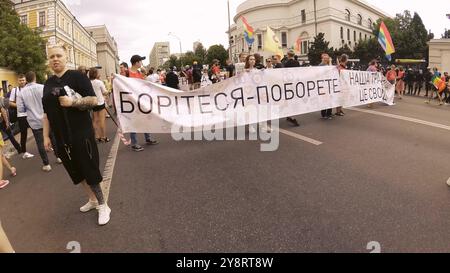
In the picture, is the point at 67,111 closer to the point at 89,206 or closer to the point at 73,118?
the point at 73,118

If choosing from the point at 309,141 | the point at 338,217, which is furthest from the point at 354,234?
the point at 309,141

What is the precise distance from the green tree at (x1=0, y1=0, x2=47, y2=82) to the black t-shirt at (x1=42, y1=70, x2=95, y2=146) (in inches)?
1357

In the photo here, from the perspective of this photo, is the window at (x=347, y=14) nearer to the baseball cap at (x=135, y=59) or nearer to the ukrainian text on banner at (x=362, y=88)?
the ukrainian text on banner at (x=362, y=88)

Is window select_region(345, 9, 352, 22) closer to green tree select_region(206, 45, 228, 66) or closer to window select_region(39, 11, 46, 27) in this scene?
green tree select_region(206, 45, 228, 66)

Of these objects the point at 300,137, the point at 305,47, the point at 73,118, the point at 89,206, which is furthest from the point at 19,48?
the point at 305,47

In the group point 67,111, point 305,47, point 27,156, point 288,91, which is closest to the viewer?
point 67,111

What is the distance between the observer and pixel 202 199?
4102mm

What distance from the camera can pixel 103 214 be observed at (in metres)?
3.71

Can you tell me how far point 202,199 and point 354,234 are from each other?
1852 millimetres

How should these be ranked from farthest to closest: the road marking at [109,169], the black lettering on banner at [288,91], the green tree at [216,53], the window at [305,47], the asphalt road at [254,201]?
the green tree at [216,53] → the window at [305,47] → the black lettering on banner at [288,91] → the road marking at [109,169] → the asphalt road at [254,201]

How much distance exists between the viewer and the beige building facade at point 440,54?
30188 mm

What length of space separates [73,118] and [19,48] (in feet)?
116

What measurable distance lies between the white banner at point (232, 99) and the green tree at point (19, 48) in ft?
105

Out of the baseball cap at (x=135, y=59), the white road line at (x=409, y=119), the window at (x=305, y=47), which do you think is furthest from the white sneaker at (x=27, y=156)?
the window at (x=305, y=47)
